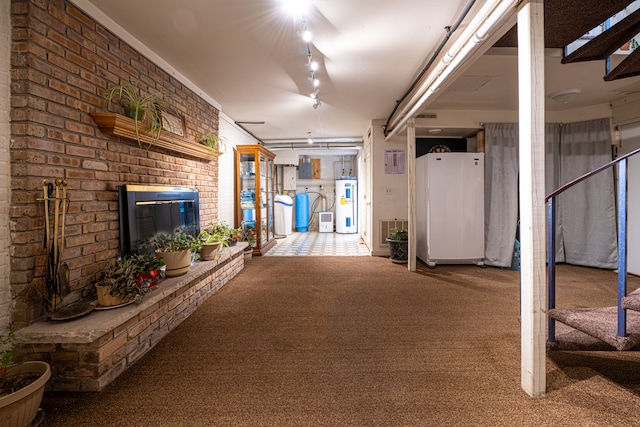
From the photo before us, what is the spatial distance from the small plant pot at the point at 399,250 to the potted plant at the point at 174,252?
3.04 m

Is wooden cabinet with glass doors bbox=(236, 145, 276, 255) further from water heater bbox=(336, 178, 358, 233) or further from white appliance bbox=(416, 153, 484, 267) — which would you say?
white appliance bbox=(416, 153, 484, 267)

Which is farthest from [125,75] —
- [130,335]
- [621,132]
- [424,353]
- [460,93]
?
[621,132]

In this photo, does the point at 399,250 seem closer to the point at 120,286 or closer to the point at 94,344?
the point at 120,286

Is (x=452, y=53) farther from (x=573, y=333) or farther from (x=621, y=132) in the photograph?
(x=621, y=132)

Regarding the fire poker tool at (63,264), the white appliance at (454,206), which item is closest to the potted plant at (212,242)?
the fire poker tool at (63,264)

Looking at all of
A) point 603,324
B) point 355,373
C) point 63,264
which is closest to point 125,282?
point 63,264

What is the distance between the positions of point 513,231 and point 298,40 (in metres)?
3.97

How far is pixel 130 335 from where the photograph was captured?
5.95 ft

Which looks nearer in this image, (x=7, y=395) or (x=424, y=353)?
(x=7, y=395)

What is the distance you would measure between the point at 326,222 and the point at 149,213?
6.08 meters

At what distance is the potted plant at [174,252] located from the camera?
2445mm

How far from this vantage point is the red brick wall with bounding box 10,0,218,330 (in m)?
1.62

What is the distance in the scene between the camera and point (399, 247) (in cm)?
449

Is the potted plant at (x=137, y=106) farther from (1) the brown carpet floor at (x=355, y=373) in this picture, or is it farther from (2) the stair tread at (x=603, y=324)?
(2) the stair tread at (x=603, y=324)
